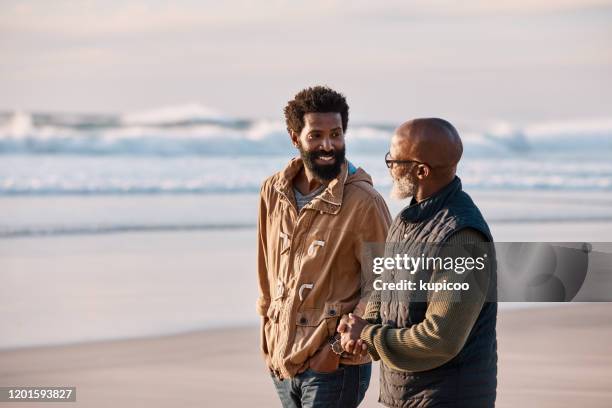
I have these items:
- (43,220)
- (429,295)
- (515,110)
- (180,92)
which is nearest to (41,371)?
(429,295)

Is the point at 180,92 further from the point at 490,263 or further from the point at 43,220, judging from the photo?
the point at 490,263

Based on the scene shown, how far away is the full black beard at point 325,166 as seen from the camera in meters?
4.77

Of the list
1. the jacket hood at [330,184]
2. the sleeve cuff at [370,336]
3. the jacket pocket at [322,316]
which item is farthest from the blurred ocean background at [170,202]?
the sleeve cuff at [370,336]

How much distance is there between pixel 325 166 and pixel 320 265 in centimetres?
39

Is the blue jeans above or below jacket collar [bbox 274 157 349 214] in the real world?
below

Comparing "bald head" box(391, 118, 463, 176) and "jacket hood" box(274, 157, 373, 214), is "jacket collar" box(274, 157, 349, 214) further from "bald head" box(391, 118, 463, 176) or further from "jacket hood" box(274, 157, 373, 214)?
"bald head" box(391, 118, 463, 176)

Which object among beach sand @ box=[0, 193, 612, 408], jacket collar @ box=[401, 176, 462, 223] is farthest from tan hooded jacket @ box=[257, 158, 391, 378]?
beach sand @ box=[0, 193, 612, 408]

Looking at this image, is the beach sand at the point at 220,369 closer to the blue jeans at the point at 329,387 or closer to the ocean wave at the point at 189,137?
the blue jeans at the point at 329,387

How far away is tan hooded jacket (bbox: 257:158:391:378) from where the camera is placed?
4656mm

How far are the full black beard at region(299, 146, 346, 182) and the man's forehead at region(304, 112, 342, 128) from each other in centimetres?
10

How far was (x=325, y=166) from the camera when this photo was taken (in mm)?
4777

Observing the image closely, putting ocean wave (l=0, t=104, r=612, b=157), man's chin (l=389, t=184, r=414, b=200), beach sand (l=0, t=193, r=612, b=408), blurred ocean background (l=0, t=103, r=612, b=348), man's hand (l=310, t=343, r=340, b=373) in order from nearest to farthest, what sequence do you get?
man's chin (l=389, t=184, r=414, b=200) → man's hand (l=310, t=343, r=340, b=373) → beach sand (l=0, t=193, r=612, b=408) → blurred ocean background (l=0, t=103, r=612, b=348) → ocean wave (l=0, t=104, r=612, b=157)

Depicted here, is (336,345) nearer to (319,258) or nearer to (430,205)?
(319,258)

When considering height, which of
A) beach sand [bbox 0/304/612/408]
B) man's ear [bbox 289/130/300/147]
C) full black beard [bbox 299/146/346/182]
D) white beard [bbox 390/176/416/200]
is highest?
man's ear [bbox 289/130/300/147]
